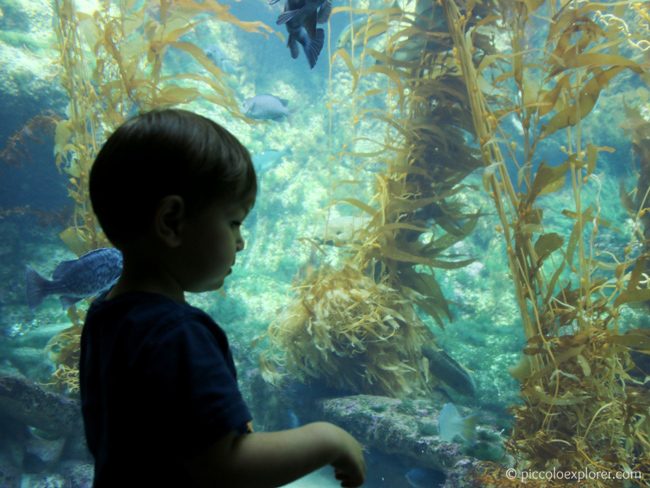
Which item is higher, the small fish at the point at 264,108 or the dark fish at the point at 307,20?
the small fish at the point at 264,108

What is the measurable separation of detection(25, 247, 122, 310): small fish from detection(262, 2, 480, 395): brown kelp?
1.63m

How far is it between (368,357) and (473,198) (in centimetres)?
622

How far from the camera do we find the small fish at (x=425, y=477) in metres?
3.27

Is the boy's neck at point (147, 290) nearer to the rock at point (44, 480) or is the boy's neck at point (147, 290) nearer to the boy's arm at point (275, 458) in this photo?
the boy's arm at point (275, 458)

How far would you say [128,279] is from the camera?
0.96 metres

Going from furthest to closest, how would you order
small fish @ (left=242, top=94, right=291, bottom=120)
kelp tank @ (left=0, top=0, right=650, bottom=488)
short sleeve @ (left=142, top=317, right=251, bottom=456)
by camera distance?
small fish @ (left=242, top=94, right=291, bottom=120), kelp tank @ (left=0, top=0, right=650, bottom=488), short sleeve @ (left=142, top=317, right=251, bottom=456)

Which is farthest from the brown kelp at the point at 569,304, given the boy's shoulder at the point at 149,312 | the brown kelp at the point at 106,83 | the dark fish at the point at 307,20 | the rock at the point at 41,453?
the rock at the point at 41,453

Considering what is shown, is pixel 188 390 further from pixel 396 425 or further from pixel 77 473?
pixel 77 473

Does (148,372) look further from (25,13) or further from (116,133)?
(25,13)

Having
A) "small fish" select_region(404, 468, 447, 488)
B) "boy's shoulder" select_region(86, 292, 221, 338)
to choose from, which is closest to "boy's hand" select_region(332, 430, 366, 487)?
"boy's shoulder" select_region(86, 292, 221, 338)

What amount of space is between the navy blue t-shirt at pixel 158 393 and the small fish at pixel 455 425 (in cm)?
272

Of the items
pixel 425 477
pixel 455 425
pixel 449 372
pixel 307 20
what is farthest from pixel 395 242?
pixel 307 20

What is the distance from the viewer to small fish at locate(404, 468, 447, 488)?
327 cm

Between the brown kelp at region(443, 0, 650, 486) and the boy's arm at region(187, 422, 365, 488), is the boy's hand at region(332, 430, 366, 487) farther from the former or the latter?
the brown kelp at region(443, 0, 650, 486)
